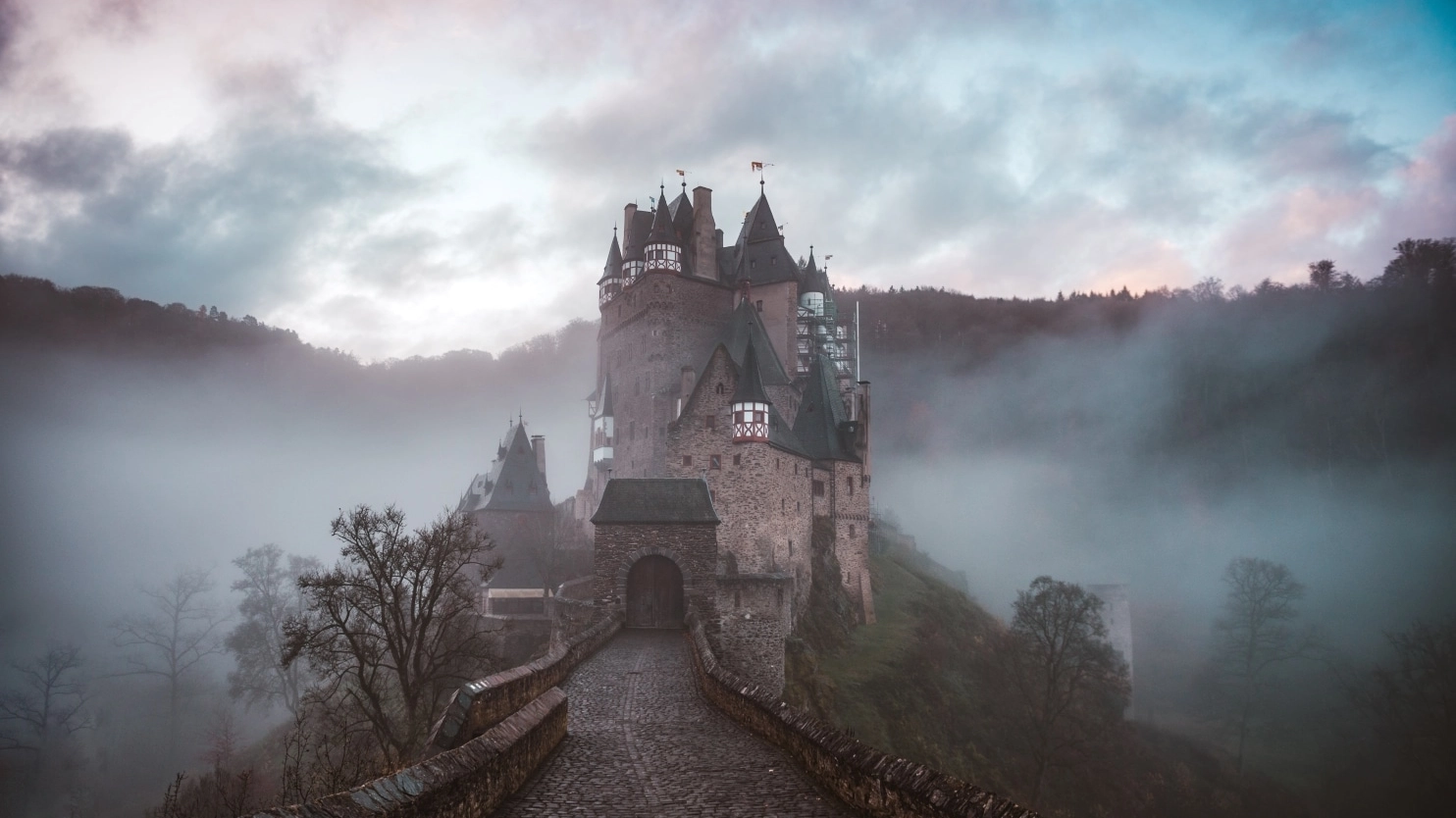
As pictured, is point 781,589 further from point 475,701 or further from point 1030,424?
point 1030,424

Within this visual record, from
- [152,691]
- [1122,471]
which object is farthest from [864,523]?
[1122,471]

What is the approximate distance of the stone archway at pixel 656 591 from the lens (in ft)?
83.5

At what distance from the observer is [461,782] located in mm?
7258

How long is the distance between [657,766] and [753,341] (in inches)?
1389

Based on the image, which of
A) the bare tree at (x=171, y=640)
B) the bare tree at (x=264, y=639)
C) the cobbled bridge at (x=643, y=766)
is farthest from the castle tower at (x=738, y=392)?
the bare tree at (x=171, y=640)

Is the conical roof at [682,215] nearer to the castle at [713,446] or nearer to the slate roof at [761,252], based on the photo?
the castle at [713,446]

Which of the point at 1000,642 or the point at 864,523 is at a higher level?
the point at 864,523

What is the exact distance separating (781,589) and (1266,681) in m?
38.1

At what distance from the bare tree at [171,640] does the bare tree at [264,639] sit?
9.64 feet

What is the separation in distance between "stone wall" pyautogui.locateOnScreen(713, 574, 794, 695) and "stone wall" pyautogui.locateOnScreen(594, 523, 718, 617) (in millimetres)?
732

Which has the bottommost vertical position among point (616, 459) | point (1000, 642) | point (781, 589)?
point (1000, 642)

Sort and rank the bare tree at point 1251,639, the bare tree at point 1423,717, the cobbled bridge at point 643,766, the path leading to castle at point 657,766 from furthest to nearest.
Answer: the bare tree at point 1251,639 < the bare tree at point 1423,717 < the path leading to castle at point 657,766 < the cobbled bridge at point 643,766

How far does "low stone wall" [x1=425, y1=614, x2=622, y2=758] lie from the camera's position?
9688mm

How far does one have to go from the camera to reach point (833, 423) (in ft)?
141
